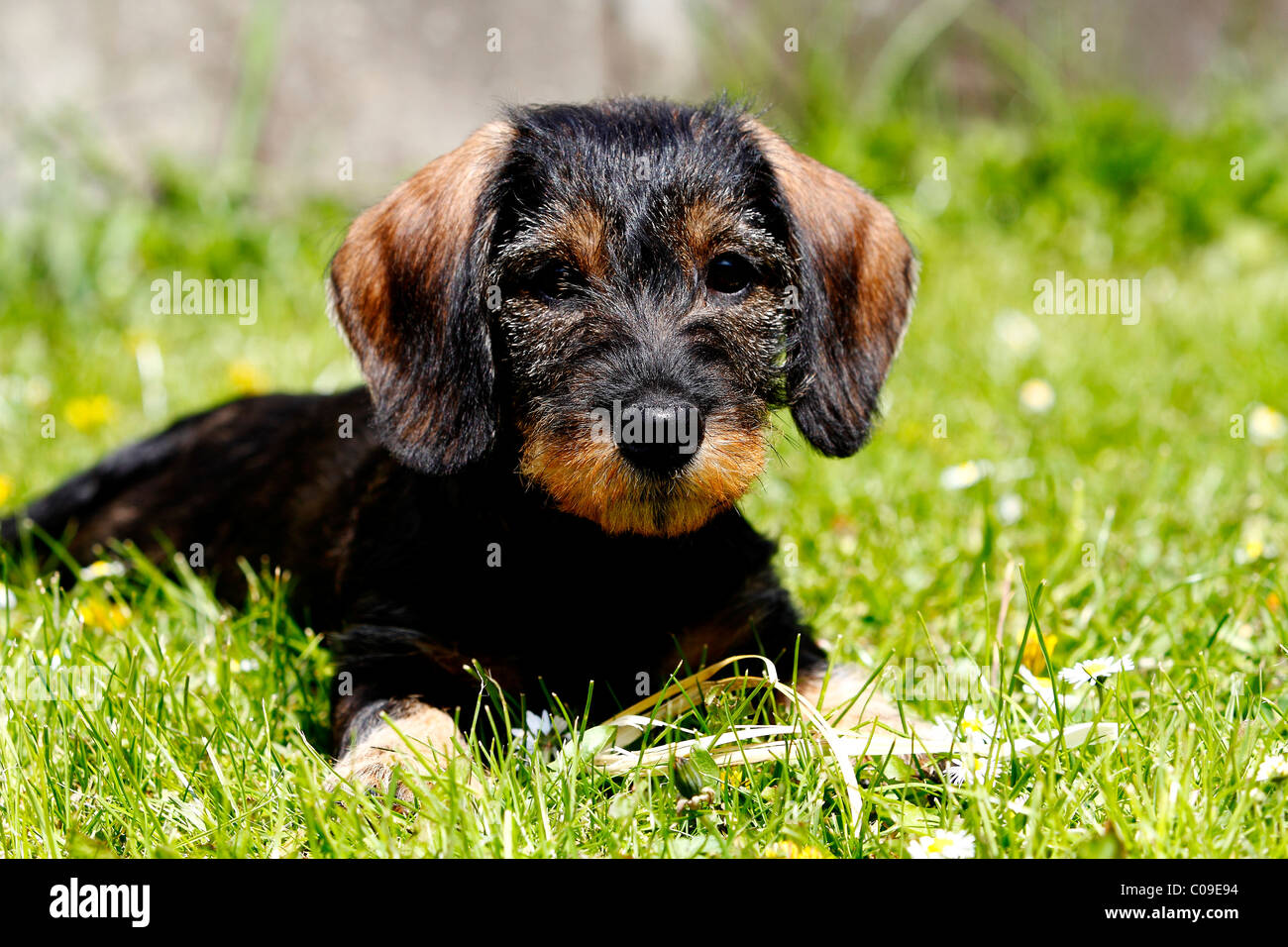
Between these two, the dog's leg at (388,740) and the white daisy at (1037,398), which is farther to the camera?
the white daisy at (1037,398)

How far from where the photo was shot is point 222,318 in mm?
6324

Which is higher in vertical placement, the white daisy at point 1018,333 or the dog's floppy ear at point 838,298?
the dog's floppy ear at point 838,298

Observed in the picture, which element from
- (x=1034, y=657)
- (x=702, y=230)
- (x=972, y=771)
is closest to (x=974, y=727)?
(x=972, y=771)

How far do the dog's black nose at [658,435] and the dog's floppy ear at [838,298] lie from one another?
1.79 ft

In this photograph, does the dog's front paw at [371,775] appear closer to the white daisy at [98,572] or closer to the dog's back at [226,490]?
the dog's back at [226,490]

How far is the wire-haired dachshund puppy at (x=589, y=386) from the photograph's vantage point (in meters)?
2.26

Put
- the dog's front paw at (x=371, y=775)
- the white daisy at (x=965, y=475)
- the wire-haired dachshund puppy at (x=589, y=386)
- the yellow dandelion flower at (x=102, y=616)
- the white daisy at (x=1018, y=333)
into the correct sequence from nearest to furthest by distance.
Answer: the dog's front paw at (x=371, y=775) < the wire-haired dachshund puppy at (x=589, y=386) < the yellow dandelion flower at (x=102, y=616) < the white daisy at (x=965, y=475) < the white daisy at (x=1018, y=333)

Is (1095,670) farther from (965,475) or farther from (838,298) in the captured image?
(965,475)

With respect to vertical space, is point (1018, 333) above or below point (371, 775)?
above

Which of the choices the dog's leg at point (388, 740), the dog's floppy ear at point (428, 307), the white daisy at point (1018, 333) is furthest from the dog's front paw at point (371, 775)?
the white daisy at point (1018, 333)

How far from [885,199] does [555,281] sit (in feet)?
9.36

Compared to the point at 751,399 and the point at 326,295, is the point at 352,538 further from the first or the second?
the point at 751,399

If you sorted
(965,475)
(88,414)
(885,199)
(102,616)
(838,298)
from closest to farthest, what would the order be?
(838,298), (102,616), (965,475), (88,414), (885,199)

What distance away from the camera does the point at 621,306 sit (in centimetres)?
236
